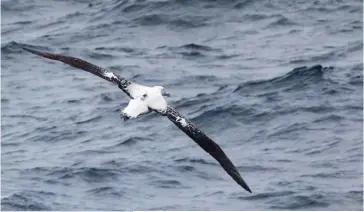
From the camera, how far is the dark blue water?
18.7 m

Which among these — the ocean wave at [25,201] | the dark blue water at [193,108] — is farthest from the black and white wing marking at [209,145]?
the ocean wave at [25,201]

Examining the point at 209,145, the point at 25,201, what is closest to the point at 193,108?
the point at 25,201

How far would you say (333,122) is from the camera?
20359 mm

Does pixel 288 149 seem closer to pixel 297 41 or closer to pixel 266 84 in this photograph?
pixel 266 84

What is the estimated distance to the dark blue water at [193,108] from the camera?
18.7 m

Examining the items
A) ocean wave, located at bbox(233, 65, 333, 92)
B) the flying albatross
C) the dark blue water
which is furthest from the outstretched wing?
ocean wave, located at bbox(233, 65, 333, 92)

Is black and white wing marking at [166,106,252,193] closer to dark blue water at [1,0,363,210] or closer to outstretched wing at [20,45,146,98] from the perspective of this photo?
outstretched wing at [20,45,146,98]

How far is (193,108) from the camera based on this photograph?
21422 millimetres

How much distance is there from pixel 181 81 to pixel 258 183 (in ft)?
18.0

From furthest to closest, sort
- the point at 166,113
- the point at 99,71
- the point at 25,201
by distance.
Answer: the point at 25,201, the point at 99,71, the point at 166,113

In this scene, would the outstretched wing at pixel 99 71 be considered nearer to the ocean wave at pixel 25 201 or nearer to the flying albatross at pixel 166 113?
the flying albatross at pixel 166 113

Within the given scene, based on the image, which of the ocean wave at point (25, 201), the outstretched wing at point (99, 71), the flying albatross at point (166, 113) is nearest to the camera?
the flying albatross at point (166, 113)

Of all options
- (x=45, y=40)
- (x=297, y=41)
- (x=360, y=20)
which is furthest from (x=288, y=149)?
(x=45, y=40)

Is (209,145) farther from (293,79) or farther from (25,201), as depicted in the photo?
(293,79)
